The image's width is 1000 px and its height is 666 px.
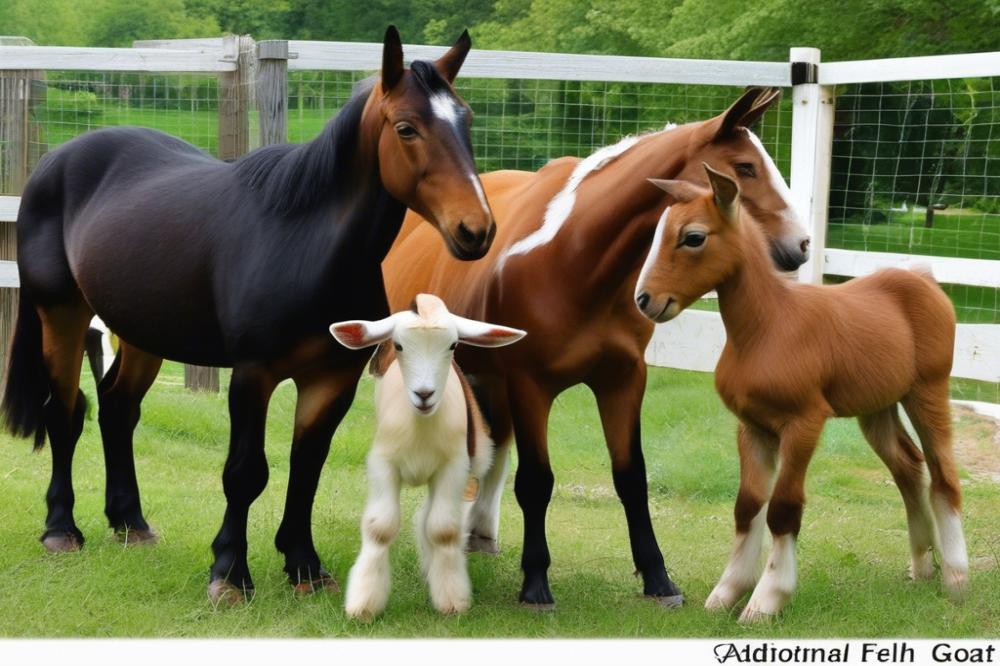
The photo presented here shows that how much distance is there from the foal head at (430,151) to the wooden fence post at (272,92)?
3.50 meters

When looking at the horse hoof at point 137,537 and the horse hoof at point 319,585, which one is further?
the horse hoof at point 137,537

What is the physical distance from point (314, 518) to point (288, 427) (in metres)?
2.09

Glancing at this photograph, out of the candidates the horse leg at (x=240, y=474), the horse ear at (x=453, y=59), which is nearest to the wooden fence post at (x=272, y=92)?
the horse ear at (x=453, y=59)

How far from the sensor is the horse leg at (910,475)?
5062mm

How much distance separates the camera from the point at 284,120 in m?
7.79

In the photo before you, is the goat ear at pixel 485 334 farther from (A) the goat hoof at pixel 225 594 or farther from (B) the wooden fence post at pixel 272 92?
(B) the wooden fence post at pixel 272 92

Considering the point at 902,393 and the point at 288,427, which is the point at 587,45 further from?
the point at 902,393

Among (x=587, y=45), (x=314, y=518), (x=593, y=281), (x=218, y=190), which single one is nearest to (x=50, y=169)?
(x=218, y=190)

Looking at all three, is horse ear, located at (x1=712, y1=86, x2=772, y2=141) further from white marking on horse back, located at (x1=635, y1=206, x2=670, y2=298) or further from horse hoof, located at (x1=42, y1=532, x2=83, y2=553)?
horse hoof, located at (x1=42, y1=532, x2=83, y2=553)

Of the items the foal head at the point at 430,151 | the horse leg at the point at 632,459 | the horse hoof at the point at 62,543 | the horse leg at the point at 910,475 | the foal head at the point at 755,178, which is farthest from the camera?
the horse hoof at the point at 62,543

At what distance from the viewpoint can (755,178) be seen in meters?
4.51

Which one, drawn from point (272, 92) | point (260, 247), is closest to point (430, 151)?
point (260, 247)

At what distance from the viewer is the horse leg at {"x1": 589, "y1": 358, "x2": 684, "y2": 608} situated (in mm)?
4867

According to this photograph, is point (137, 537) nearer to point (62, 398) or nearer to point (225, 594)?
point (62, 398)
